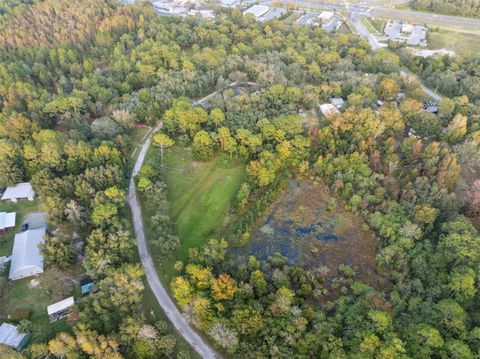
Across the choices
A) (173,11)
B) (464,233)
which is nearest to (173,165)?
(464,233)

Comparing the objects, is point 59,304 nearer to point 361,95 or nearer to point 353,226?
point 353,226

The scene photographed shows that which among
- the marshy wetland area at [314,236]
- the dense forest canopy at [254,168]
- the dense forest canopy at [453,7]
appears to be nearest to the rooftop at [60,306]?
the dense forest canopy at [254,168]

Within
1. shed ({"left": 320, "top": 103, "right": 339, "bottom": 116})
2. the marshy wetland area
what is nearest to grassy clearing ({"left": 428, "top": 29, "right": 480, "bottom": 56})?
shed ({"left": 320, "top": 103, "right": 339, "bottom": 116})

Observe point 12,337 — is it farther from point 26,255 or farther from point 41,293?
point 26,255

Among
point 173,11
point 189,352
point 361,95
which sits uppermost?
point 173,11

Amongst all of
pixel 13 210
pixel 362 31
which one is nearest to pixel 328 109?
pixel 13 210
